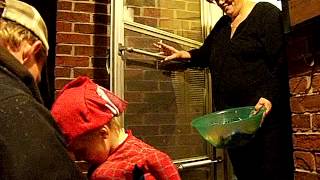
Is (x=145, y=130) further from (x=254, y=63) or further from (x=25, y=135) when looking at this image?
(x=25, y=135)

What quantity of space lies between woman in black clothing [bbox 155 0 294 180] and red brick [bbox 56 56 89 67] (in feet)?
3.03

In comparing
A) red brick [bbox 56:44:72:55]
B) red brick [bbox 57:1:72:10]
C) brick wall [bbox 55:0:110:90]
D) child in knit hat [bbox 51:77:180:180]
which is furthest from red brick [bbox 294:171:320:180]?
red brick [bbox 57:1:72:10]

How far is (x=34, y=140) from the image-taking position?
78 cm

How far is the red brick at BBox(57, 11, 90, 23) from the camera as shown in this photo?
8.11 ft

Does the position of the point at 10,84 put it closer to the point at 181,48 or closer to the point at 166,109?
the point at 166,109

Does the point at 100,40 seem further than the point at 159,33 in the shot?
Yes

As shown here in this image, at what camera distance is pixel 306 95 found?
142 cm

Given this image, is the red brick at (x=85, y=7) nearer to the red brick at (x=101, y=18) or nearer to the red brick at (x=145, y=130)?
the red brick at (x=101, y=18)

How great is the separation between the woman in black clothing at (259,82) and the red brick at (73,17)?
99 centimetres

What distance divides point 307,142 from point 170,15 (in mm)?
1272

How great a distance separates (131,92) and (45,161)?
132cm

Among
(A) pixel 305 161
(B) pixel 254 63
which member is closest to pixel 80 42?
(B) pixel 254 63

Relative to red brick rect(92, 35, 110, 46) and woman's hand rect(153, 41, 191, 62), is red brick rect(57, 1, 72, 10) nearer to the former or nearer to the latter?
red brick rect(92, 35, 110, 46)

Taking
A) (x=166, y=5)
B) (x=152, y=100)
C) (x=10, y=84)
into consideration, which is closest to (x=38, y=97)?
(x=10, y=84)
